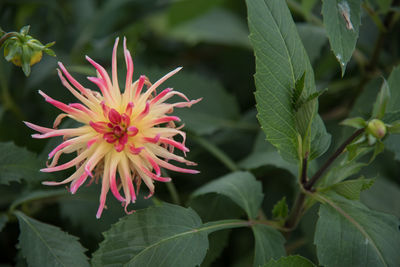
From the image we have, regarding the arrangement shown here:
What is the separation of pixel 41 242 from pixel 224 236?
0.88 feet

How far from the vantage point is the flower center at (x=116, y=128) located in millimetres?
513

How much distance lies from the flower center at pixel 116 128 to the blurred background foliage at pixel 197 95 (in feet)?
0.56

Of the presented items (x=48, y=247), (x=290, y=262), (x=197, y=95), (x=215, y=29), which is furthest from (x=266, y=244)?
(x=215, y=29)

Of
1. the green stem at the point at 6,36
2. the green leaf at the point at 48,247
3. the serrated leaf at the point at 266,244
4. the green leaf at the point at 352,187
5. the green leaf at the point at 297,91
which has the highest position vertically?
the green stem at the point at 6,36

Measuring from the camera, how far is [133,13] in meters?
1.09

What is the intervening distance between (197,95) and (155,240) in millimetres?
422

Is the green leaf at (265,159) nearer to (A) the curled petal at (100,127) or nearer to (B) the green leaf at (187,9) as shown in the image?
(A) the curled petal at (100,127)

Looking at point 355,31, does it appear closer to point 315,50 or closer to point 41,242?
point 315,50

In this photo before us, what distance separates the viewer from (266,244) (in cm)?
61

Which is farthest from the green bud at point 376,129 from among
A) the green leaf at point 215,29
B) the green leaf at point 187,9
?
the green leaf at point 187,9

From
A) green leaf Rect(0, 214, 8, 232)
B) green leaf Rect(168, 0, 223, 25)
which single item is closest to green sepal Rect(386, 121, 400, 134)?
green leaf Rect(0, 214, 8, 232)

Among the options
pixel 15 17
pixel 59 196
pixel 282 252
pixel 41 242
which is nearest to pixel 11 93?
pixel 15 17

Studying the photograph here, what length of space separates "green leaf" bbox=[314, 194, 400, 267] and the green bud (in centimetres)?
14

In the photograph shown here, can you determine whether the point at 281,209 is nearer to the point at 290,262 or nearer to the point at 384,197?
the point at 290,262
